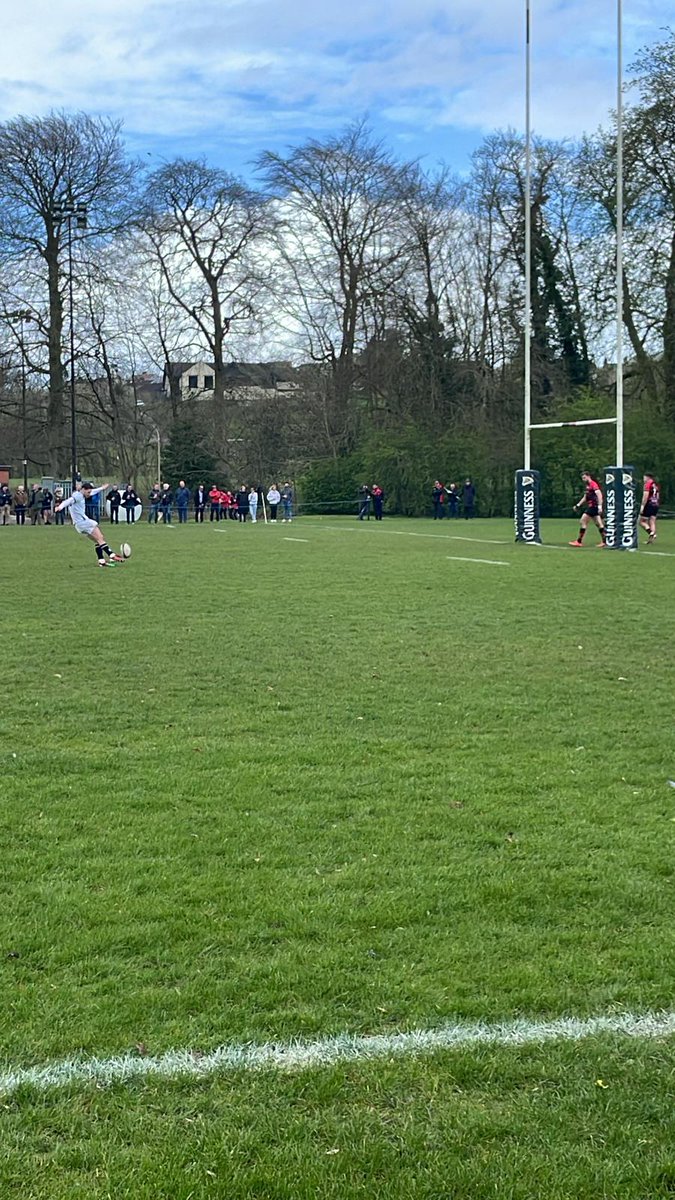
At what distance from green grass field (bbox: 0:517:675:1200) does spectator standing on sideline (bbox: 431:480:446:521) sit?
38.6m

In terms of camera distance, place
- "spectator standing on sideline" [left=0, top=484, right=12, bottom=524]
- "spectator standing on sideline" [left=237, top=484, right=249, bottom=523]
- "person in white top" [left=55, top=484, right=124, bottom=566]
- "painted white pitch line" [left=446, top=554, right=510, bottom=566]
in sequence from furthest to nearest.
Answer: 1. "spectator standing on sideline" [left=237, top=484, right=249, bottom=523]
2. "spectator standing on sideline" [left=0, top=484, right=12, bottom=524]
3. "painted white pitch line" [left=446, top=554, right=510, bottom=566]
4. "person in white top" [left=55, top=484, right=124, bottom=566]

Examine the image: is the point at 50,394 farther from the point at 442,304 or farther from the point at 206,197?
the point at 442,304

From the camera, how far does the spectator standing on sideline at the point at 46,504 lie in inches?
1949

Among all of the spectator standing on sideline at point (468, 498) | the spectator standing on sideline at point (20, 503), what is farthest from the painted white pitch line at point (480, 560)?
the spectator standing on sideline at point (20, 503)

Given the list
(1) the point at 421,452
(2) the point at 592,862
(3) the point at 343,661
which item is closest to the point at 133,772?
(2) the point at 592,862

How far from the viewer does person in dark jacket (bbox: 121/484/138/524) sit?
4996 centimetres

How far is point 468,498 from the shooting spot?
165 feet

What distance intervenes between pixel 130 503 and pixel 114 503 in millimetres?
763

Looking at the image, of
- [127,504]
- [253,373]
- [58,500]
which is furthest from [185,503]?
[253,373]

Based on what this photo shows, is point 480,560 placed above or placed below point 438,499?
below

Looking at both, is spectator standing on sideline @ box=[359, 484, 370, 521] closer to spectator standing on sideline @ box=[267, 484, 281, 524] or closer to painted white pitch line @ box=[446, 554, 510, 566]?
spectator standing on sideline @ box=[267, 484, 281, 524]

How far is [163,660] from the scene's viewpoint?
1141 cm

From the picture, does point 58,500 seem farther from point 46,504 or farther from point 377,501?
point 377,501

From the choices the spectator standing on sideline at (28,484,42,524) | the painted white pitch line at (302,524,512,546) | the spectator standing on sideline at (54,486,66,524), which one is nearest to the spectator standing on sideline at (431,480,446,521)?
the painted white pitch line at (302,524,512,546)
